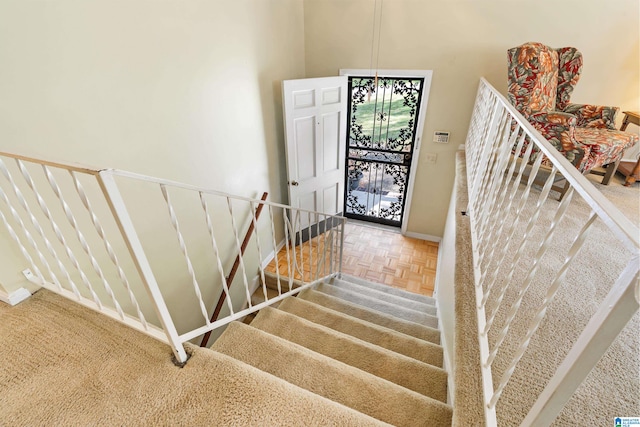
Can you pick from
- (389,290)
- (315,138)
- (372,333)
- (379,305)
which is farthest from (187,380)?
(315,138)

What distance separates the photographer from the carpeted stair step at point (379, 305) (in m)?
2.38

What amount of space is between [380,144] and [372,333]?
2705mm

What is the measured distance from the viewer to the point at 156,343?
4.15 feet

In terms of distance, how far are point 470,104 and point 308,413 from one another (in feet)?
11.2

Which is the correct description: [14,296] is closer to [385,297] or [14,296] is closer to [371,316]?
[371,316]

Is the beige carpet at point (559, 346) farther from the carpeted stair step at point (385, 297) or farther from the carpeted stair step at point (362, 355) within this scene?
the carpeted stair step at point (385, 297)

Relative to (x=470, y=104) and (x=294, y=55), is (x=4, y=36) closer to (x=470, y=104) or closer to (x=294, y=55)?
(x=294, y=55)

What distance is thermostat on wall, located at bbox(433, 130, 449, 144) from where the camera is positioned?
343 cm

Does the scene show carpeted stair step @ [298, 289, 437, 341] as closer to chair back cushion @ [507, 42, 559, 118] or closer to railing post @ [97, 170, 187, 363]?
railing post @ [97, 170, 187, 363]

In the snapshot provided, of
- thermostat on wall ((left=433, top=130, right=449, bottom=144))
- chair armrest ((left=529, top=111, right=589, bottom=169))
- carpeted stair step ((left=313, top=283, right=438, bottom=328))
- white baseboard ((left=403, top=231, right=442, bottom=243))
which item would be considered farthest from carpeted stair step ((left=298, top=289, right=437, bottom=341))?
thermostat on wall ((left=433, top=130, right=449, bottom=144))

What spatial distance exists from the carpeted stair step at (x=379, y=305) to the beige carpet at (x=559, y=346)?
1.03 m

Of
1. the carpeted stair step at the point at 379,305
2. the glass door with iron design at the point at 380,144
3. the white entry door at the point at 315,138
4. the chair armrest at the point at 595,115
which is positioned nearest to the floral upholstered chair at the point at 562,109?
the chair armrest at the point at 595,115

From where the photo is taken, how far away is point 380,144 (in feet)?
12.9

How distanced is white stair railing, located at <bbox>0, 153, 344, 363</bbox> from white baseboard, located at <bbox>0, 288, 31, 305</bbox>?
0.08m
